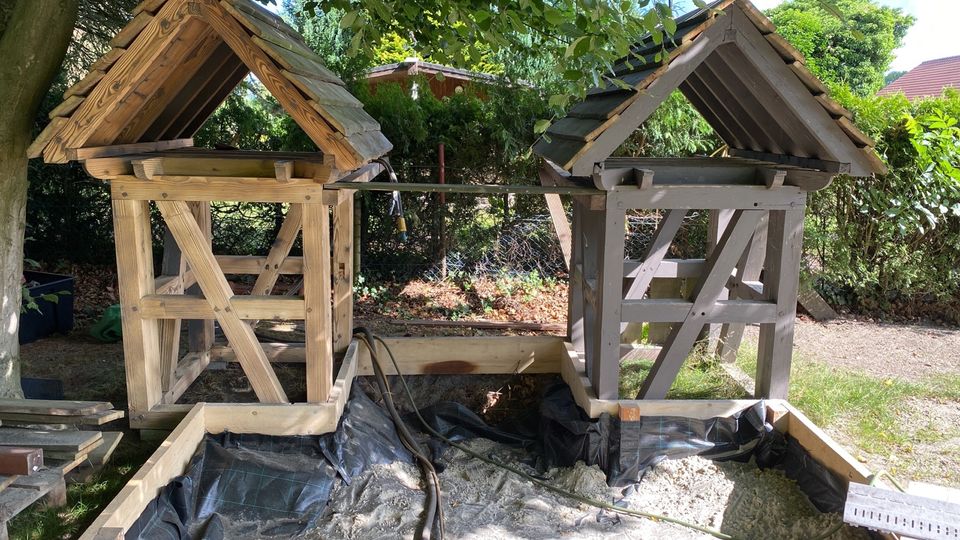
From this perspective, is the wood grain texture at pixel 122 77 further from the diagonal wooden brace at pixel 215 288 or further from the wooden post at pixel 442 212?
the wooden post at pixel 442 212

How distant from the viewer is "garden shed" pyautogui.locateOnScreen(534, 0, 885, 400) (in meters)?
3.95

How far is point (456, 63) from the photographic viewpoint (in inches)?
169

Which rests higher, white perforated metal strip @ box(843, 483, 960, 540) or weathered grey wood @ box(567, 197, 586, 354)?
weathered grey wood @ box(567, 197, 586, 354)

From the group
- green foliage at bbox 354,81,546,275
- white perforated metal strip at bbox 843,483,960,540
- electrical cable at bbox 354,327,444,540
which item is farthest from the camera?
green foliage at bbox 354,81,546,275

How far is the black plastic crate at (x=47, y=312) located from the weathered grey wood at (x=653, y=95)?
5.31 m

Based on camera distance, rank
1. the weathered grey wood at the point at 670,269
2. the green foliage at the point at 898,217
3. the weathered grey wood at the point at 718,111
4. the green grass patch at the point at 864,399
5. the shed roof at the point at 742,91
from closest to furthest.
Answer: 1. the shed roof at the point at 742,91
2. the green grass patch at the point at 864,399
3. the weathered grey wood at the point at 718,111
4. the weathered grey wood at the point at 670,269
5. the green foliage at the point at 898,217

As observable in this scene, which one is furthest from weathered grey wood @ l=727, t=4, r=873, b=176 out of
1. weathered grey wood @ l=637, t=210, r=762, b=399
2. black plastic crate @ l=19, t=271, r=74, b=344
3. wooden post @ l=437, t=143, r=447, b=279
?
black plastic crate @ l=19, t=271, r=74, b=344

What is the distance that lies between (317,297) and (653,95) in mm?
2252

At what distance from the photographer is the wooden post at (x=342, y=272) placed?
17.4 ft

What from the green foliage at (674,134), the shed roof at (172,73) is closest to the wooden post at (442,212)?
the green foliage at (674,134)

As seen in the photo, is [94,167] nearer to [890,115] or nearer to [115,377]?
[115,377]

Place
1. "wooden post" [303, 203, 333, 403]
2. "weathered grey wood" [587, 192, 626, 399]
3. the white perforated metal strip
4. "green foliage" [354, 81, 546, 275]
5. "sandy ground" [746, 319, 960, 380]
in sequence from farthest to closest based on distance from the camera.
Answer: "green foliage" [354, 81, 546, 275] → "sandy ground" [746, 319, 960, 380] → "weathered grey wood" [587, 192, 626, 399] → "wooden post" [303, 203, 333, 403] → the white perforated metal strip

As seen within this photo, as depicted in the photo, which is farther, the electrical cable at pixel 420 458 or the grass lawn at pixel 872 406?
the grass lawn at pixel 872 406

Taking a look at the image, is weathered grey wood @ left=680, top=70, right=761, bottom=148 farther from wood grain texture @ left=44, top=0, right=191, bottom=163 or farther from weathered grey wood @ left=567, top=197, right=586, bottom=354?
wood grain texture @ left=44, top=0, right=191, bottom=163
